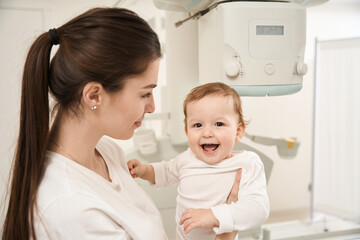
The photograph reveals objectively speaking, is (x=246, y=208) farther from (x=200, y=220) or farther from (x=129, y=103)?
(x=129, y=103)

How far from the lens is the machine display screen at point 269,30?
1.24 metres

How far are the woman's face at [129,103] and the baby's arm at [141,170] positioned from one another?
0.87 feet

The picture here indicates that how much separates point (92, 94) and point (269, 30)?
0.63 meters

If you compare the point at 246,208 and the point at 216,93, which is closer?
the point at 246,208

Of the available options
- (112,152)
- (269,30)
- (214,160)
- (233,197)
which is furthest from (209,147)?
(269,30)

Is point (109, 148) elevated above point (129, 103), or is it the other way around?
point (129, 103)

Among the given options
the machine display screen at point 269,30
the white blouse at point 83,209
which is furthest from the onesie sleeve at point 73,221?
the machine display screen at point 269,30

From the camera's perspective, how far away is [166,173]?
1.32 metres

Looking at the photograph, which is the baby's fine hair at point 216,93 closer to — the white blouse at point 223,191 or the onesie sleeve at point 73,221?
the white blouse at point 223,191

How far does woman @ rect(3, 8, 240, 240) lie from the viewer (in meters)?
0.88

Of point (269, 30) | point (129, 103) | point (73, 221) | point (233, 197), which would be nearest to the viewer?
point (73, 221)

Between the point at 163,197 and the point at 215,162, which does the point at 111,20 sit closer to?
the point at 215,162

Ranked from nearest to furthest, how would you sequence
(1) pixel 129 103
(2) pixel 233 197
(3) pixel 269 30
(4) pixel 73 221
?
(4) pixel 73 221 < (1) pixel 129 103 < (2) pixel 233 197 < (3) pixel 269 30

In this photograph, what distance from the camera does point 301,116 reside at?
2514mm
